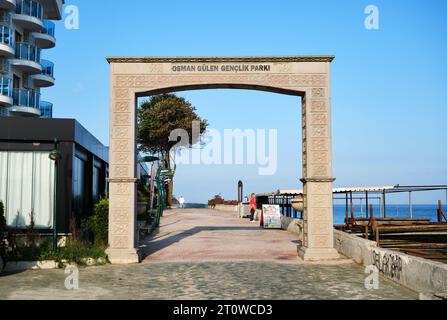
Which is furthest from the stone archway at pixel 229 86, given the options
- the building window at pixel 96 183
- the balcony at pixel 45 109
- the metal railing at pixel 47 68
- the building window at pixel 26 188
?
the metal railing at pixel 47 68

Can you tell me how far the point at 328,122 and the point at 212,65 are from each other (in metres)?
3.91

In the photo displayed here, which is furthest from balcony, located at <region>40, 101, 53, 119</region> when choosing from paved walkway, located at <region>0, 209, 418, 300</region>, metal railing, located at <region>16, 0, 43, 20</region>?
paved walkway, located at <region>0, 209, 418, 300</region>

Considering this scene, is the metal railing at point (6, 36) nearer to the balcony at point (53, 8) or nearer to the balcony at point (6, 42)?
the balcony at point (6, 42)

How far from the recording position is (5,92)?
36250 mm

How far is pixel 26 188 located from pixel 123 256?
4.35 metres

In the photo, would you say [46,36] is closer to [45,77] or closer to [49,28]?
[49,28]

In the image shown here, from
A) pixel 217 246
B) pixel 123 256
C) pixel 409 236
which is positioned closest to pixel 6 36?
pixel 217 246

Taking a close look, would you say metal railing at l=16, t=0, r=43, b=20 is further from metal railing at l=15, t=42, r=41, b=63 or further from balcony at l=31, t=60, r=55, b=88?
balcony at l=31, t=60, r=55, b=88

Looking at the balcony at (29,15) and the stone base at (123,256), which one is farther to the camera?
the balcony at (29,15)

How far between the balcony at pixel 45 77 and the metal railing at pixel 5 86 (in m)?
4.76

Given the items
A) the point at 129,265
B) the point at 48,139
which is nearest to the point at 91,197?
the point at 48,139

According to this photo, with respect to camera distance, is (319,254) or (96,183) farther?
(96,183)

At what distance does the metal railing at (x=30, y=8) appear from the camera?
3875 centimetres
